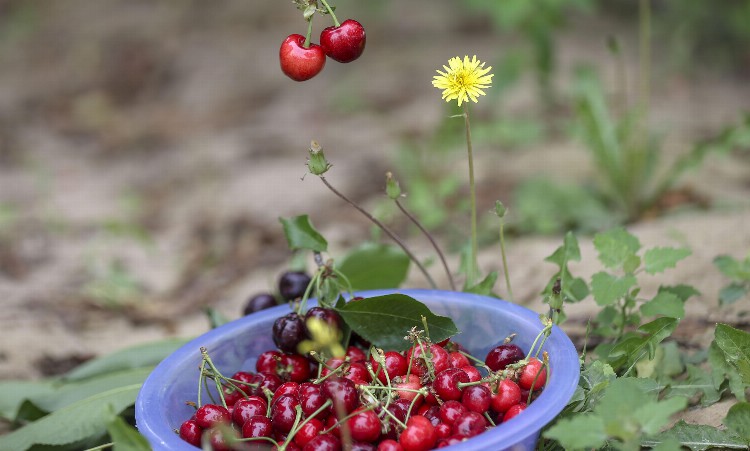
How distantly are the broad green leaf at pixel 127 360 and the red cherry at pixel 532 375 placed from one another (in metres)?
0.96

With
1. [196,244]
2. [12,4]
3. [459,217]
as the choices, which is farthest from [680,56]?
[12,4]

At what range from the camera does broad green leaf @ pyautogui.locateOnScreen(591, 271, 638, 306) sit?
5.17ft

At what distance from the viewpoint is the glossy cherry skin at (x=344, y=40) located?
1.43 m

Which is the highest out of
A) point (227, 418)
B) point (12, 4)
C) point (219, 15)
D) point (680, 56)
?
point (12, 4)

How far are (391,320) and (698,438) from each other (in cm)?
59

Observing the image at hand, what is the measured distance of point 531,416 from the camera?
1226 millimetres

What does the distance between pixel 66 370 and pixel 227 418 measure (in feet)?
3.49

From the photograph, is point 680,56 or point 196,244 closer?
point 196,244

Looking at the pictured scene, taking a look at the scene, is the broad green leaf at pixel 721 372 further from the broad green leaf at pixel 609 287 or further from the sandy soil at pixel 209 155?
the broad green leaf at pixel 609 287

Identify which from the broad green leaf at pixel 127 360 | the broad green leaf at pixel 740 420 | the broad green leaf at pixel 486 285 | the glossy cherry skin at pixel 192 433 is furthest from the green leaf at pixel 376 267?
the broad green leaf at pixel 740 420

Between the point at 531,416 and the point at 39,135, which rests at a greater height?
the point at 39,135

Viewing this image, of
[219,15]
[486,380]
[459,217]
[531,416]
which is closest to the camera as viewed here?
[531,416]

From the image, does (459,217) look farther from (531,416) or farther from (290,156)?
(531,416)

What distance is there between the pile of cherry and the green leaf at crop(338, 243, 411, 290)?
420 millimetres
